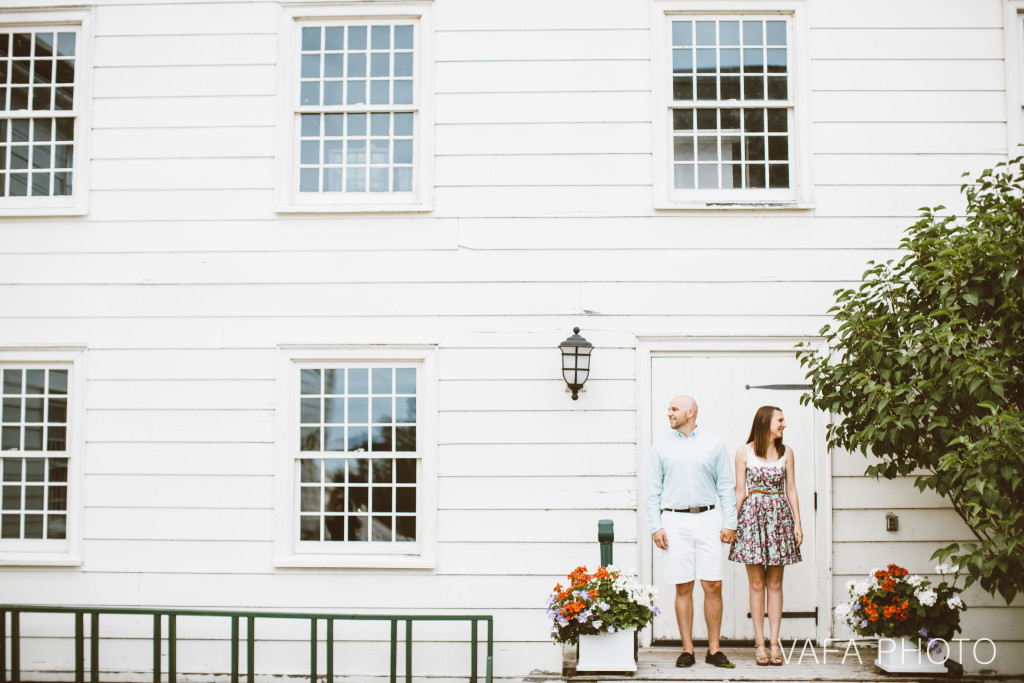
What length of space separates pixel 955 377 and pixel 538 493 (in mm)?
3143

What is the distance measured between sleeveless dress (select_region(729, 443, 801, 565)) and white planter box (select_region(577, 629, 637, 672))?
3.35 feet

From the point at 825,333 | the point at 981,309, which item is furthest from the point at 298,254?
the point at 981,309

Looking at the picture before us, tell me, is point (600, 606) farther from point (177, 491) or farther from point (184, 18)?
point (184, 18)

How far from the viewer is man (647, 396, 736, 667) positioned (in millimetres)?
6469

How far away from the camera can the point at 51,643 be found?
7578 millimetres

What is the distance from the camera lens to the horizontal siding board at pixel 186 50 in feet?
25.6

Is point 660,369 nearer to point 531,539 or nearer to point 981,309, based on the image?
point 531,539

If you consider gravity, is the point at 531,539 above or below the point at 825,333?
below

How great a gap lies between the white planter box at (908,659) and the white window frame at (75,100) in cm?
697

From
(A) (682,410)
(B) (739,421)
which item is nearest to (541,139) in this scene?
(A) (682,410)

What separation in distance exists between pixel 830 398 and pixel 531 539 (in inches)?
98.5

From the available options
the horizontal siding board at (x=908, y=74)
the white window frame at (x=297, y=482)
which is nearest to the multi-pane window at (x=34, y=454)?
the white window frame at (x=297, y=482)

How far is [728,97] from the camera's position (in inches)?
307

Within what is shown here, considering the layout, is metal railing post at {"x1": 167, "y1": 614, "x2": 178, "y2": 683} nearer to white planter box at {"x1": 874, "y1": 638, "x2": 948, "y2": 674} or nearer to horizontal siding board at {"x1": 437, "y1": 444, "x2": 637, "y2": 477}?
horizontal siding board at {"x1": 437, "y1": 444, "x2": 637, "y2": 477}
